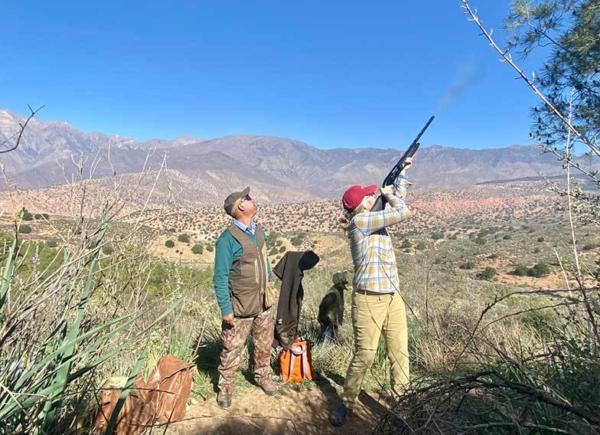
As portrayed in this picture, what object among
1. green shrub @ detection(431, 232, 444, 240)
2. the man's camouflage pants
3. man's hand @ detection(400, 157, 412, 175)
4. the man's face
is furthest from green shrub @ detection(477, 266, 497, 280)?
the man's face

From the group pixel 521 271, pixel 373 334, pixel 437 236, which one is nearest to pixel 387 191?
pixel 373 334

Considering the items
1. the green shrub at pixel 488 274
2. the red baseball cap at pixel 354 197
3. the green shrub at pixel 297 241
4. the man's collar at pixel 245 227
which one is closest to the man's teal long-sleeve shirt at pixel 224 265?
the man's collar at pixel 245 227

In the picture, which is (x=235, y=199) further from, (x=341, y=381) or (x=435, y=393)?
(x=435, y=393)

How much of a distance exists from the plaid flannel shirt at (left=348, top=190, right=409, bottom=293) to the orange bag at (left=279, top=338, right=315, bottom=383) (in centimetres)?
125

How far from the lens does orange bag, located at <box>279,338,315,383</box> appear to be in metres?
4.42

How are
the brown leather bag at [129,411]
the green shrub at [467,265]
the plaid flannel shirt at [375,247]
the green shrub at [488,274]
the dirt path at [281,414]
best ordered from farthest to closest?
the green shrub at [467,265] < the green shrub at [488,274] < the dirt path at [281,414] < the plaid flannel shirt at [375,247] < the brown leather bag at [129,411]

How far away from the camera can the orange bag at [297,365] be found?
4422 mm

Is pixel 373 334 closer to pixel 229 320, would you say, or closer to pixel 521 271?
pixel 229 320

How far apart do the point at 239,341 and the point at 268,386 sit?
638mm

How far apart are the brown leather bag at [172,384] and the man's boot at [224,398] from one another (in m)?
0.36

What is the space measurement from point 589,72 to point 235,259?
12.3ft

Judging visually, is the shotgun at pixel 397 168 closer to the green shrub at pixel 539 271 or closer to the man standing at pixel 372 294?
the man standing at pixel 372 294

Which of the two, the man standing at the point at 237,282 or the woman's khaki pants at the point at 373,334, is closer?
the woman's khaki pants at the point at 373,334

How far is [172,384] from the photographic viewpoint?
348 cm
